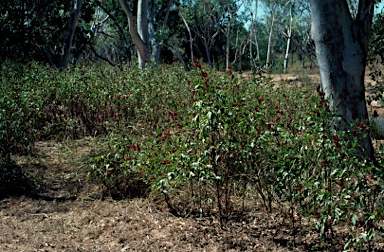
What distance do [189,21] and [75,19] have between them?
1918cm

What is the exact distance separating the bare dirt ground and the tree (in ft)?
4.95

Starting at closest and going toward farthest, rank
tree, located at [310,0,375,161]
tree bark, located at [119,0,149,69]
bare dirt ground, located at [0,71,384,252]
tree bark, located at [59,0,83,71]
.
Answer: bare dirt ground, located at [0,71,384,252], tree, located at [310,0,375,161], tree bark, located at [119,0,149,69], tree bark, located at [59,0,83,71]

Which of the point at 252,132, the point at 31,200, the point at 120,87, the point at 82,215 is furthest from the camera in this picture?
the point at 120,87

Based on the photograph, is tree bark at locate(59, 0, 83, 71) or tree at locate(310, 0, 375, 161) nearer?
tree at locate(310, 0, 375, 161)

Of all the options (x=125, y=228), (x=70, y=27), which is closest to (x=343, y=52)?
(x=125, y=228)

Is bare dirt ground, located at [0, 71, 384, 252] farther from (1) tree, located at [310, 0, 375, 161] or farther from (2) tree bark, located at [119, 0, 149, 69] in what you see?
(2) tree bark, located at [119, 0, 149, 69]

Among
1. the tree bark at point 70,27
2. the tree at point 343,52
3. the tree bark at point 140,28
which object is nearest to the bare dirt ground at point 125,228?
the tree at point 343,52

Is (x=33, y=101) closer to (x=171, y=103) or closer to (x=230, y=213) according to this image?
(x=171, y=103)

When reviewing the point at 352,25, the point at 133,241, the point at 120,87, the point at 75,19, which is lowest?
the point at 133,241

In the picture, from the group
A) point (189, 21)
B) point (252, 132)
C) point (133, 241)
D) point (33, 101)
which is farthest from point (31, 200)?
point (189, 21)

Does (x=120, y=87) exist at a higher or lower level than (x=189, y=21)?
lower

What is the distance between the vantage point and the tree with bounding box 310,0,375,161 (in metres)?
4.83

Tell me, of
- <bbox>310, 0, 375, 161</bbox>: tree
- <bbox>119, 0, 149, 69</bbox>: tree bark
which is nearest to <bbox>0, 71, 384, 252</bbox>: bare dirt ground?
<bbox>310, 0, 375, 161</bbox>: tree

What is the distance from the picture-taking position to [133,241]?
3820mm
